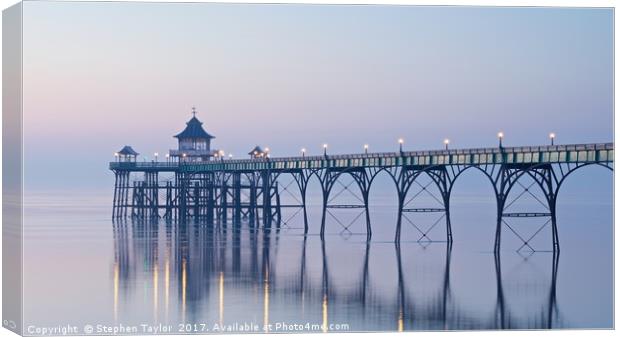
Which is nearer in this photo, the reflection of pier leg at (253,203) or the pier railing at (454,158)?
the pier railing at (454,158)

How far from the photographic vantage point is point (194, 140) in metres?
124

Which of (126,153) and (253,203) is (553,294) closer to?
(253,203)

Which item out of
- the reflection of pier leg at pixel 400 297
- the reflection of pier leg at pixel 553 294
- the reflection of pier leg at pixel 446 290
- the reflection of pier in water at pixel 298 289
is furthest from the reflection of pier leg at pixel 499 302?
the reflection of pier leg at pixel 400 297

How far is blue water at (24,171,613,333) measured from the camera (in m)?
43.8

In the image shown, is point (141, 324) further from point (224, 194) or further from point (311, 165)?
point (224, 194)

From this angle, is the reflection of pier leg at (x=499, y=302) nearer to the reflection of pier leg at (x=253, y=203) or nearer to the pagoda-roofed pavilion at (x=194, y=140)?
the reflection of pier leg at (x=253, y=203)

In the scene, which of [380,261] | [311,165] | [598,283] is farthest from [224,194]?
[598,283]

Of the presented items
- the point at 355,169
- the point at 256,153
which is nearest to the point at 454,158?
the point at 355,169

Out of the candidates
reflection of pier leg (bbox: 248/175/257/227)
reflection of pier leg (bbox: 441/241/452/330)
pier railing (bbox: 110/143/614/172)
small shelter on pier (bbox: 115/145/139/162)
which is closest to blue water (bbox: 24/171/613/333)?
reflection of pier leg (bbox: 441/241/452/330)

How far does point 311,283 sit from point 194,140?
71.2 m

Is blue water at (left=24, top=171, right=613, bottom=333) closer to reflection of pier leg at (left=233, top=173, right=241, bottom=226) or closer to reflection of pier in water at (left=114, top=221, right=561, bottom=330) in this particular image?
reflection of pier in water at (left=114, top=221, right=561, bottom=330)

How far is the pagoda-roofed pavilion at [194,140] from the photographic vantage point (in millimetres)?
123938

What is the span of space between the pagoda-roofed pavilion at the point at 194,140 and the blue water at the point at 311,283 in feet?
118

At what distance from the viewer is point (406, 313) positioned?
146 feet
